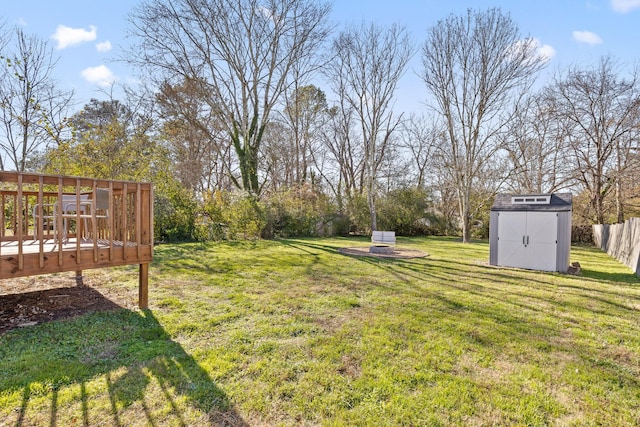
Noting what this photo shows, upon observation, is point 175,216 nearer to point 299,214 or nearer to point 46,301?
point 299,214

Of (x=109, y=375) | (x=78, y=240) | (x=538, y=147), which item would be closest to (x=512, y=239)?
(x=109, y=375)

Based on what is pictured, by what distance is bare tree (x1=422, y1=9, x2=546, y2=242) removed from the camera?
14.5 meters

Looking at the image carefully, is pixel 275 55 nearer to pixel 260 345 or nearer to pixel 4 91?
pixel 4 91

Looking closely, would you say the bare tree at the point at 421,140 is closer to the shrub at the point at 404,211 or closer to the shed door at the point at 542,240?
the shrub at the point at 404,211

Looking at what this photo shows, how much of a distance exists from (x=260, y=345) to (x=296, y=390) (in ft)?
2.74

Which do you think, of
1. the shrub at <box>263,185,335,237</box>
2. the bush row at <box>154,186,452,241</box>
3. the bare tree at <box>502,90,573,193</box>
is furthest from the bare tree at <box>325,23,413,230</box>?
the bare tree at <box>502,90,573,193</box>

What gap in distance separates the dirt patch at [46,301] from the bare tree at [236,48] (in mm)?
9749

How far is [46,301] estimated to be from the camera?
4.49 metres

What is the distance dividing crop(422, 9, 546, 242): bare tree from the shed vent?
7.39 meters

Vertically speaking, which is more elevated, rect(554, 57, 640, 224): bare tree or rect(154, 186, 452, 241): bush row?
rect(554, 57, 640, 224): bare tree

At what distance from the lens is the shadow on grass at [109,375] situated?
210 cm

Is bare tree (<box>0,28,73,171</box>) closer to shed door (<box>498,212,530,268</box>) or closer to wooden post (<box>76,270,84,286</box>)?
wooden post (<box>76,270,84,286</box>)

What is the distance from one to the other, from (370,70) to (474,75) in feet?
16.6

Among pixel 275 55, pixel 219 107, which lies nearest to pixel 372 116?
pixel 275 55
